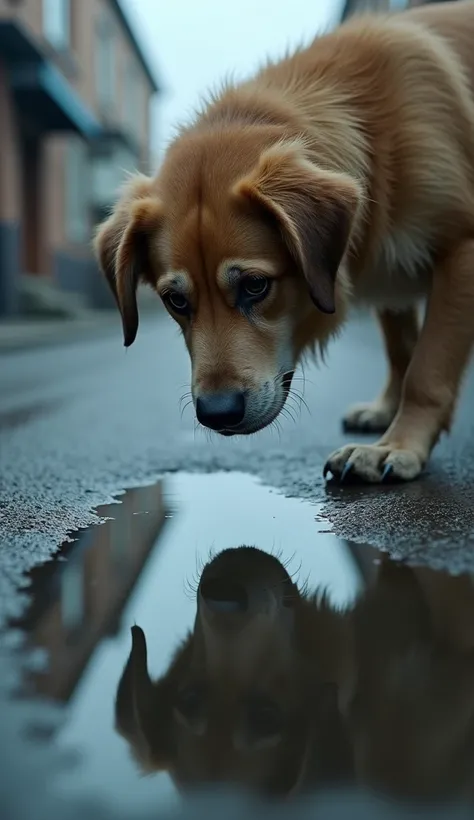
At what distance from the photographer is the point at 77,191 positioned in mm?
22297

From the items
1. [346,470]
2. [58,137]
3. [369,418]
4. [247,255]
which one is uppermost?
[58,137]

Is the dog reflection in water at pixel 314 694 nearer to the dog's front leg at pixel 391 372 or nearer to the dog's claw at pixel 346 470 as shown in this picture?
the dog's claw at pixel 346 470

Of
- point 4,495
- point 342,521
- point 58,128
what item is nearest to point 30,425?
point 4,495

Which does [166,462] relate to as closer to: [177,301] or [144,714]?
[177,301]

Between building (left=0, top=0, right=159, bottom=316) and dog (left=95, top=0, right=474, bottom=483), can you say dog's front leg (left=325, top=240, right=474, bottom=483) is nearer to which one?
dog (left=95, top=0, right=474, bottom=483)

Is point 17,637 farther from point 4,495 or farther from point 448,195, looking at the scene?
point 448,195

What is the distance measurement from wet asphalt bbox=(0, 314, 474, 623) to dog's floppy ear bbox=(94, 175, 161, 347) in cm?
32

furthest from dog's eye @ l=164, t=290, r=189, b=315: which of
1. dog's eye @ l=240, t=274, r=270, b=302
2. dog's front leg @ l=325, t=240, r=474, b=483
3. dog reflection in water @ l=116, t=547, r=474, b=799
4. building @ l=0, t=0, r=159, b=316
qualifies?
building @ l=0, t=0, r=159, b=316

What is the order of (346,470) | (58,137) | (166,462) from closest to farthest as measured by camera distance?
(346,470) → (166,462) → (58,137)

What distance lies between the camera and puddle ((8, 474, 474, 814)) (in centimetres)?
90

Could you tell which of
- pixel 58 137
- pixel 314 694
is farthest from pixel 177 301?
pixel 58 137

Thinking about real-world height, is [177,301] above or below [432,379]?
above

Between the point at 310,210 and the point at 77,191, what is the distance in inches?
822

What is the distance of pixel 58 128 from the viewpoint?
17.7 m
